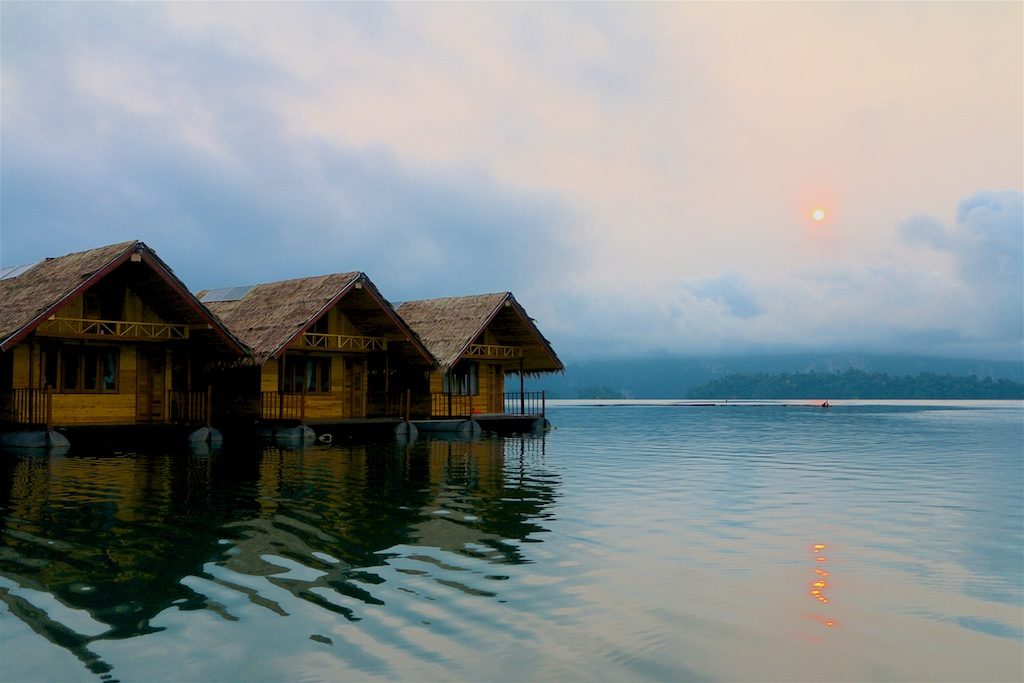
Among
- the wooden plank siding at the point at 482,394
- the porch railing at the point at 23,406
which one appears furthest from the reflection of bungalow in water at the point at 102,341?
the wooden plank siding at the point at 482,394

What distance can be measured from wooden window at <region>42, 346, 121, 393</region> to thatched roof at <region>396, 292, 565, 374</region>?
459 inches

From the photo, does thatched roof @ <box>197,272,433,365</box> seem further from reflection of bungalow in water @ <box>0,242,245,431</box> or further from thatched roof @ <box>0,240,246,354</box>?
thatched roof @ <box>0,240,246,354</box>

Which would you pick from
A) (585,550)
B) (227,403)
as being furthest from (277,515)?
(227,403)

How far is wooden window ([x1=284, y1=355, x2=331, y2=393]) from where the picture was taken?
34500mm

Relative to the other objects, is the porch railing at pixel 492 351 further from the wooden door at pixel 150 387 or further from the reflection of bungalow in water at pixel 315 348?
the wooden door at pixel 150 387

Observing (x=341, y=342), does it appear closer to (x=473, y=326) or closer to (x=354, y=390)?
(x=354, y=390)

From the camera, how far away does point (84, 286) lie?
82.4 feet

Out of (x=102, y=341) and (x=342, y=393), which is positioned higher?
(x=102, y=341)

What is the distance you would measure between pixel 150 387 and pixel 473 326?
12294 mm

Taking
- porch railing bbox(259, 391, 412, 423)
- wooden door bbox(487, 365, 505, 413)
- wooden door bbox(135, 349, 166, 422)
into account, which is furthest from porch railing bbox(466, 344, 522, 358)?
wooden door bbox(135, 349, 166, 422)

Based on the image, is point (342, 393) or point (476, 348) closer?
point (342, 393)

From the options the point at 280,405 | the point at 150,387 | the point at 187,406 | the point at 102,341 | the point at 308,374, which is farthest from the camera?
the point at 308,374

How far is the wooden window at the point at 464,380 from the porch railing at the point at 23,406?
54.8ft

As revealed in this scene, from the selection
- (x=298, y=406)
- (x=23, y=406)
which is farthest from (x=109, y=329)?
(x=298, y=406)
